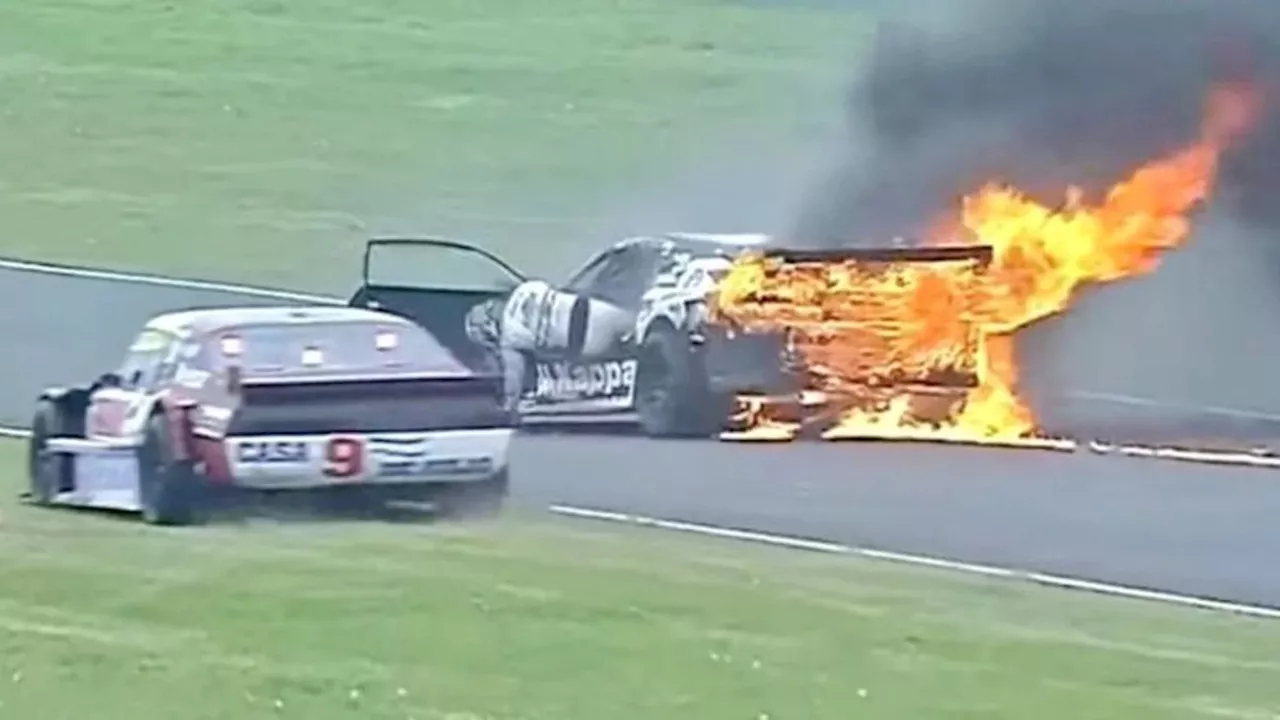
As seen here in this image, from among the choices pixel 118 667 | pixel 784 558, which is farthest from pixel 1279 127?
pixel 118 667

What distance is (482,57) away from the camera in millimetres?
31016

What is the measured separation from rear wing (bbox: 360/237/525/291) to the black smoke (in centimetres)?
274

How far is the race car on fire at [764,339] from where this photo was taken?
1783 cm

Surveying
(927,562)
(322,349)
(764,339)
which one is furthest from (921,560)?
(764,339)

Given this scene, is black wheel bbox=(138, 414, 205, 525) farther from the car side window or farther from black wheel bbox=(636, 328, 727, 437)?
the car side window

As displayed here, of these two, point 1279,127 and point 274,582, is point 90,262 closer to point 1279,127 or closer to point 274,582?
point 1279,127

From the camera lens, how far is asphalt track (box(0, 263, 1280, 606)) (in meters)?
14.4

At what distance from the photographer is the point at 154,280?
80.1 ft

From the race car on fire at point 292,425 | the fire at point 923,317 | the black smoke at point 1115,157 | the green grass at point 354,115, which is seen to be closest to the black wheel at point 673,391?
the fire at point 923,317

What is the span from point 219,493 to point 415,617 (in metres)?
2.47

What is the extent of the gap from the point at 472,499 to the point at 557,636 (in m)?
3.00

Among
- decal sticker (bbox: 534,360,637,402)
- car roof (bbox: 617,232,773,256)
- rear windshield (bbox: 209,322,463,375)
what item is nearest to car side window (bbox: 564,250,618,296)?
car roof (bbox: 617,232,773,256)

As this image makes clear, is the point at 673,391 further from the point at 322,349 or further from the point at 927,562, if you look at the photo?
the point at 927,562

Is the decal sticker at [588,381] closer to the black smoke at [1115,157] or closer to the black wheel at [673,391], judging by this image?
the black wheel at [673,391]
